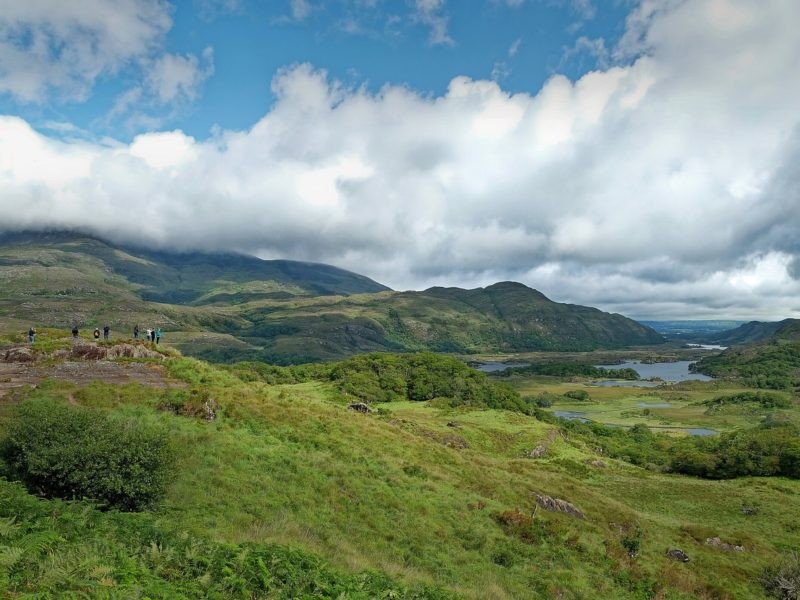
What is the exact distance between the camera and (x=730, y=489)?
186 ft

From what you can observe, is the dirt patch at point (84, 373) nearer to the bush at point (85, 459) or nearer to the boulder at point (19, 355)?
the boulder at point (19, 355)

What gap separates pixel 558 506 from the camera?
34.8 m

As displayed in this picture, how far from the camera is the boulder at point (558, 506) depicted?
34322 millimetres

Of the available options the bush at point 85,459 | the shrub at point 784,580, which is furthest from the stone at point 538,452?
the bush at point 85,459

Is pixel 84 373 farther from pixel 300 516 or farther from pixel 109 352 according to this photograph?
pixel 300 516

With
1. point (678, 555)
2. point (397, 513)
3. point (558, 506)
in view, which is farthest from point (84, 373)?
point (678, 555)

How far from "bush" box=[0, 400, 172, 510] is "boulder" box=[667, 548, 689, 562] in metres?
32.2

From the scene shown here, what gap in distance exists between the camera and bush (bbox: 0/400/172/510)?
1773 centimetres

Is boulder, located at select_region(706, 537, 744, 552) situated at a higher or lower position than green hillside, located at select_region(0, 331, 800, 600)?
lower

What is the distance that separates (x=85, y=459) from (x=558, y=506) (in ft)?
104

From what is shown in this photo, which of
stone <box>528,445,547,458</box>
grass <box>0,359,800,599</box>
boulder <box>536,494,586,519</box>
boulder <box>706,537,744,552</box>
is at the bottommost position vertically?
stone <box>528,445,547,458</box>

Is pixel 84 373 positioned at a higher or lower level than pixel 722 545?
higher

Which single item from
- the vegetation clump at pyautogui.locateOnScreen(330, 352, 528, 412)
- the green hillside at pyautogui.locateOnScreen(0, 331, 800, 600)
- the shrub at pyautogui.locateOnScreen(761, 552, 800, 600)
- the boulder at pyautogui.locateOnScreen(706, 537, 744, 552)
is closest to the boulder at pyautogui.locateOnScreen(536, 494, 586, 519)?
the green hillside at pyautogui.locateOnScreen(0, 331, 800, 600)

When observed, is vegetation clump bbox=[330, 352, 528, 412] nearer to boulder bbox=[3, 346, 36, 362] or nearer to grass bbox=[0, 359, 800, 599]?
grass bbox=[0, 359, 800, 599]
